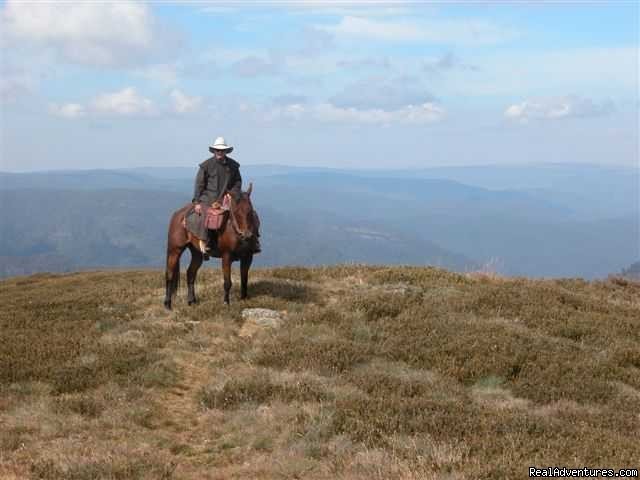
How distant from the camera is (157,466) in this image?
8.21m

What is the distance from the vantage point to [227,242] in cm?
1633

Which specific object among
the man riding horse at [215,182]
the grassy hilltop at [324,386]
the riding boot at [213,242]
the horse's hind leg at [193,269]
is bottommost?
the grassy hilltop at [324,386]

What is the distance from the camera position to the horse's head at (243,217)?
1588cm

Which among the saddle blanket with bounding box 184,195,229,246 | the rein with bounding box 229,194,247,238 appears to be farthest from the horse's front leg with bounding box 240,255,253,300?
the saddle blanket with bounding box 184,195,229,246

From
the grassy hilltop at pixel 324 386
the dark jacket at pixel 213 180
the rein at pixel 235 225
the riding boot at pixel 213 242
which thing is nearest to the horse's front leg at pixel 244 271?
the grassy hilltop at pixel 324 386

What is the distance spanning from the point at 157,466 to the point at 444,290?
12.2 metres

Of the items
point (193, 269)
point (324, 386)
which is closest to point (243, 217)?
point (193, 269)

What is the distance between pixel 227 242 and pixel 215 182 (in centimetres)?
176

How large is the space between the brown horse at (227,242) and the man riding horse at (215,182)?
10.9 inches

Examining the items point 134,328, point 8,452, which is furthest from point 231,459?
point 134,328

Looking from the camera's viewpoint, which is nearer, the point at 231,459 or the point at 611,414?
the point at 231,459

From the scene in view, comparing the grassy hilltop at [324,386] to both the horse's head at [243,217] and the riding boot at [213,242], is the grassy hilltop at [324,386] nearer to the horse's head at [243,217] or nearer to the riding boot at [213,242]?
the riding boot at [213,242]

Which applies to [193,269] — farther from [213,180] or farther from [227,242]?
[213,180]

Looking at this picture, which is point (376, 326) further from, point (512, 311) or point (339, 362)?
point (512, 311)
